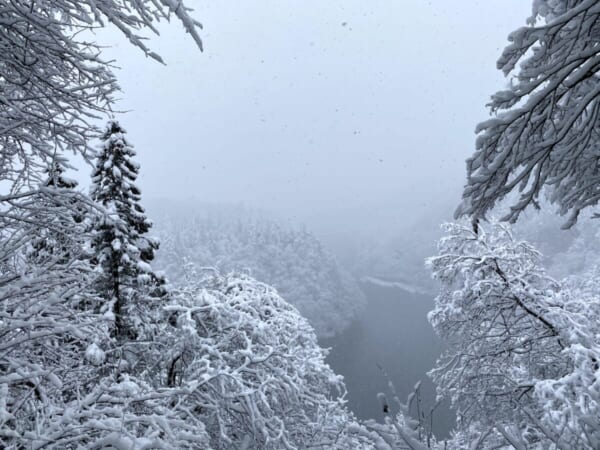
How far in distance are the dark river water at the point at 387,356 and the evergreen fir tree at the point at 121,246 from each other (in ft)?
62.3

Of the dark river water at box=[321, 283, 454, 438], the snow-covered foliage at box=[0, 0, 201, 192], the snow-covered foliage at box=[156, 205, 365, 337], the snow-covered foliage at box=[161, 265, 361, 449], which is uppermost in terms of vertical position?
the snow-covered foliage at box=[0, 0, 201, 192]

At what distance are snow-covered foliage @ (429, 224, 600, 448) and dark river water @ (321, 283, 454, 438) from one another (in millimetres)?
17175

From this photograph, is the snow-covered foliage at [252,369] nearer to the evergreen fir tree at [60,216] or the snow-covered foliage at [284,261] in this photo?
the evergreen fir tree at [60,216]

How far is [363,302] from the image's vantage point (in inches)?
2960

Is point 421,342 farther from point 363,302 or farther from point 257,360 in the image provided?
point 257,360

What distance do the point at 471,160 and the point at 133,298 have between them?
28.0 ft

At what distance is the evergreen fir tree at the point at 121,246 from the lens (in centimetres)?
898

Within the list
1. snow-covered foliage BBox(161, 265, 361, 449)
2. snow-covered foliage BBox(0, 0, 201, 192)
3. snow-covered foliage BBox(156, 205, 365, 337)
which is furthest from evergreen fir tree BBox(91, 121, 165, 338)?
snow-covered foliage BBox(156, 205, 365, 337)

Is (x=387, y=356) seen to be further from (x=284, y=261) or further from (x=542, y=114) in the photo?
(x=542, y=114)

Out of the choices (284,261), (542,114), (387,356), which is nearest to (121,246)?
(542,114)

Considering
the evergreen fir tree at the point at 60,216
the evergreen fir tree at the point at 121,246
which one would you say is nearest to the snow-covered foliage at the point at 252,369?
the evergreen fir tree at the point at 121,246

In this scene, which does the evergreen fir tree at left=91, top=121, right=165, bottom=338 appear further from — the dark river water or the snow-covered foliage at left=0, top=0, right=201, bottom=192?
the dark river water

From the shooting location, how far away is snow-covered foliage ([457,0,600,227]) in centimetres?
255

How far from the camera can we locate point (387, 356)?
48.5 metres
